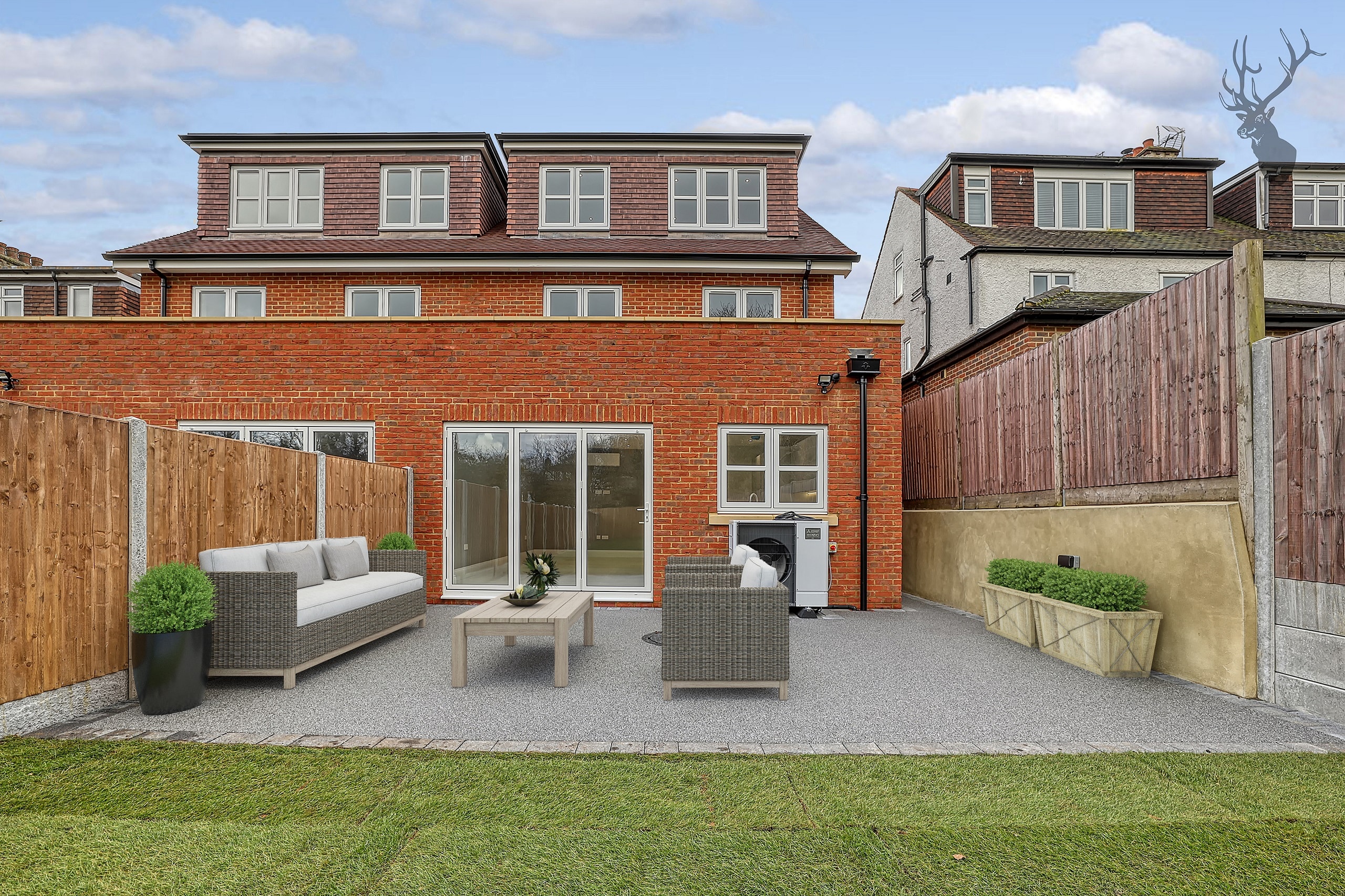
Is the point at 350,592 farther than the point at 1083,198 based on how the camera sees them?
No

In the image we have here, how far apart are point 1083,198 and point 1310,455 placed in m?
15.0

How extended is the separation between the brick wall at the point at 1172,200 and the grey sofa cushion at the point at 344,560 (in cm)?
1738

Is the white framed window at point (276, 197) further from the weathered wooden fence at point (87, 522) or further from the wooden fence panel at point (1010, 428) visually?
the wooden fence panel at point (1010, 428)

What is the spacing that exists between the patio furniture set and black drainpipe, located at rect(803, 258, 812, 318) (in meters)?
7.39

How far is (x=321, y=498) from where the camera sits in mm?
7777

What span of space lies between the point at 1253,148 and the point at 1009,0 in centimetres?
2029

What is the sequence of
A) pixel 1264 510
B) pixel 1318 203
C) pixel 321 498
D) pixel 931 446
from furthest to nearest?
1. pixel 1318 203
2. pixel 931 446
3. pixel 321 498
4. pixel 1264 510

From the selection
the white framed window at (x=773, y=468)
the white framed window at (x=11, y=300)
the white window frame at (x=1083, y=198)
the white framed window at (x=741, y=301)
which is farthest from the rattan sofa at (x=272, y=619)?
the white framed window at (x=11, y=300)

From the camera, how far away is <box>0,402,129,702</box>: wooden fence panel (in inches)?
162

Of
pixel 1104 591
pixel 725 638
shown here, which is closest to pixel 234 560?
pixel 725 638

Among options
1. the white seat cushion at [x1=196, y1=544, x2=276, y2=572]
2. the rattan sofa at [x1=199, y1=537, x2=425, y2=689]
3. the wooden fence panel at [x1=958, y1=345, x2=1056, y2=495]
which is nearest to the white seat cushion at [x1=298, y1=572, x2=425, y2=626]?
the rattan sofa at [x1=199, y1=537, x2=425, y2=689]

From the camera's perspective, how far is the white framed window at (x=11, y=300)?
22141 mm

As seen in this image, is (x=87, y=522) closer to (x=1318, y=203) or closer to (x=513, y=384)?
(x=513, y=384)

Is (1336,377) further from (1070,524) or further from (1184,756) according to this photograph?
(1070,524)
